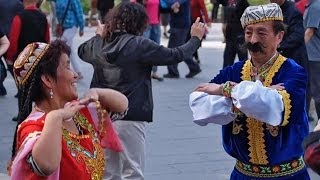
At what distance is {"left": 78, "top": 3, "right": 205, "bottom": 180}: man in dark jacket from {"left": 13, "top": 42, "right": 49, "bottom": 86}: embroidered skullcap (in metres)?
2.09

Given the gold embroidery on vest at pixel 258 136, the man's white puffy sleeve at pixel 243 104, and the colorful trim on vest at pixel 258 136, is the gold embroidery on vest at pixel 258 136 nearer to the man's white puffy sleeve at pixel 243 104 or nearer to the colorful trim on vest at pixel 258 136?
the colorful trim on vest at pixel 258 136

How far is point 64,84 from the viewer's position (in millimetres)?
3238

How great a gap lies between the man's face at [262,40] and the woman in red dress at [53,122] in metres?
0.90

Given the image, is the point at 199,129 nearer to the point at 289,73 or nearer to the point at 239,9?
the point at 239,9

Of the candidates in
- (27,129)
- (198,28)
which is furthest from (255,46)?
(198,28)

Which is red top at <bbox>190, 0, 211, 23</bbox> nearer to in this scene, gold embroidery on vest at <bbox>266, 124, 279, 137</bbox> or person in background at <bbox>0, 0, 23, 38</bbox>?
person in background at <bbox>0, 0, 23, 38</bbox>

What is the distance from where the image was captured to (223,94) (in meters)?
3.67

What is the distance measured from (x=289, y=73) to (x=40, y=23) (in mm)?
5499

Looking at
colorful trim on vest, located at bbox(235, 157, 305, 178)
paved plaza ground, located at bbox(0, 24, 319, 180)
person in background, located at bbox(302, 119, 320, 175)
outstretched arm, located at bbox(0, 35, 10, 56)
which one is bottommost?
paved plaza ground, located at bbox(0, 24, 319, 180)

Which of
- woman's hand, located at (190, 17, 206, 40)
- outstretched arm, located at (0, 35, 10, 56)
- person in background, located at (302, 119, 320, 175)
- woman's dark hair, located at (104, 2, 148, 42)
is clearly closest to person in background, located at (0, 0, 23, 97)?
outstretched arm, located at (0, 35, 10, 56)

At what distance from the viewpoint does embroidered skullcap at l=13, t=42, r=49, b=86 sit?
317 cm

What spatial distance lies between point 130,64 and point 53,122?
7.90 feet

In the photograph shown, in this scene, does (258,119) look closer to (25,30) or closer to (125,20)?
(125,20)

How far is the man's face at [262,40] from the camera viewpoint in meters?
3.80
